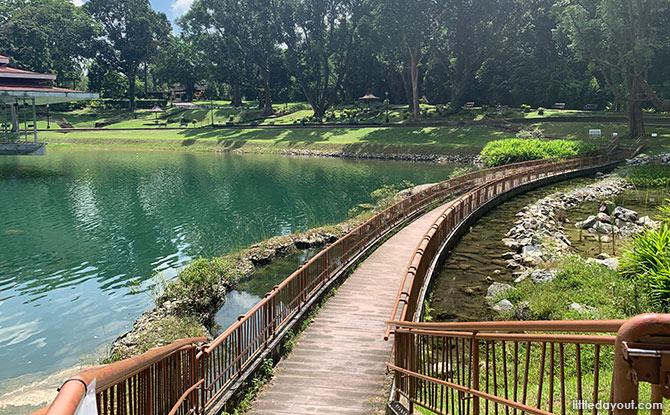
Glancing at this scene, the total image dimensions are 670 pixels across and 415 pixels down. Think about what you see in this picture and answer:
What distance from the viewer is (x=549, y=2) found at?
66.1 metres

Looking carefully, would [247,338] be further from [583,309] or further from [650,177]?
[650,177]

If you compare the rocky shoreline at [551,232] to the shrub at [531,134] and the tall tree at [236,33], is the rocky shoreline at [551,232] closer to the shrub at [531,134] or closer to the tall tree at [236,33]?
the shrub at [531,134]

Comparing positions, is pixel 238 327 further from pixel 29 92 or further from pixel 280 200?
pixel 29 92

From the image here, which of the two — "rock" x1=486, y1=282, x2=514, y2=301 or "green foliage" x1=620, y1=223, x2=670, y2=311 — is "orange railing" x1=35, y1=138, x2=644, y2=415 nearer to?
"rock" x1=486, y1=282, x2=514, y2=301

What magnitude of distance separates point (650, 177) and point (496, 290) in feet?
80.7

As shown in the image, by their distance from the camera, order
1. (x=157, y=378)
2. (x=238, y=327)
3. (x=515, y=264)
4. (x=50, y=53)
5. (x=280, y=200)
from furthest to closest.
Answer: (x=50, y=53)
(x=280, y=200)
(x=515, y=264)
(x=238, y=327)
(x=157, y=378)

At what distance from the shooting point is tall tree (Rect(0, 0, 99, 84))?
93500mm

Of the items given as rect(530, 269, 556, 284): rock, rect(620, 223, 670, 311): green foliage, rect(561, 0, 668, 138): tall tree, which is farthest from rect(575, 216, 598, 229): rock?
rect(561, 0, 668, 138): tall tree

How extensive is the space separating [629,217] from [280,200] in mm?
19866

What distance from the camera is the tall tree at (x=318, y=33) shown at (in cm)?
7325

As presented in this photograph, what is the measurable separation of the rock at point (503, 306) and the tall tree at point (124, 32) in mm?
101929

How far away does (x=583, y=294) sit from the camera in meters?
12.1

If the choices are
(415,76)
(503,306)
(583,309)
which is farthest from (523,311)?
(415,76)

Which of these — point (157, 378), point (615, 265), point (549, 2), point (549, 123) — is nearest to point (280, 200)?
point (615, 265)
